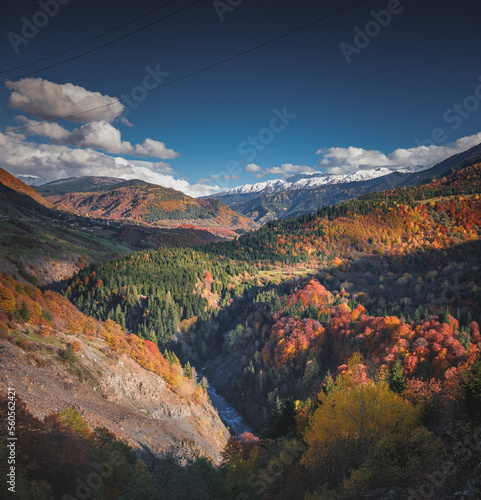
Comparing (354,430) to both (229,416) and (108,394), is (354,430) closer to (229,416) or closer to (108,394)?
(108,394)

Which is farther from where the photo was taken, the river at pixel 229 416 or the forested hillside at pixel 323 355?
the river at pixel 229 416

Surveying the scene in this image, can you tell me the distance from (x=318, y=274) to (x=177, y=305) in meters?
96.5

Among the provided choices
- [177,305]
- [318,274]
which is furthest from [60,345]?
[318,274]

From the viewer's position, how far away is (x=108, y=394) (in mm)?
50688

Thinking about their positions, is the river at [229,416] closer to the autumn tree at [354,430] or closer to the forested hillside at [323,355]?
the forested hillside at [323,355]

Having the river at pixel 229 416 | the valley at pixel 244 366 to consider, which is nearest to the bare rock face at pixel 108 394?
the valley at pixel 244 366

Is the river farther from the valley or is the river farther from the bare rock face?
the bare rock face

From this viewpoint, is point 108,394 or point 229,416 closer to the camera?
point 108,394

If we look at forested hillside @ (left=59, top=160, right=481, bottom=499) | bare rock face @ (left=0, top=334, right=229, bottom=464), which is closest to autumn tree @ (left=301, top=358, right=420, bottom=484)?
forested hillside @ (left=59, top=160, right=481, bottom=499)

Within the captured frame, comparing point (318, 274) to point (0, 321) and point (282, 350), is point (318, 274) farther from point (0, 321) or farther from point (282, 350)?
point (0, 321)

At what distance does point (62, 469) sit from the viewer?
25500mm

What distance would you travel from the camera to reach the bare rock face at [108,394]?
124ft

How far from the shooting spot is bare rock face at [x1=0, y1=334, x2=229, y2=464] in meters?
37.9

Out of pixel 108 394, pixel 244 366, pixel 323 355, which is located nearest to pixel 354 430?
pixel 108 394
